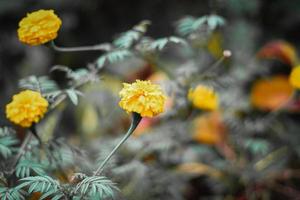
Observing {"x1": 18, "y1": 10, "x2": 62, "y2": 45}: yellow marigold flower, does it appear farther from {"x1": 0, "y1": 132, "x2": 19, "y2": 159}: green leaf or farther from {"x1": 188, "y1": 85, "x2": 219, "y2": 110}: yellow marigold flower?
{"x1": 188, "y1": 85, "x2": 219, "y2": 110}: yellow marigold flower

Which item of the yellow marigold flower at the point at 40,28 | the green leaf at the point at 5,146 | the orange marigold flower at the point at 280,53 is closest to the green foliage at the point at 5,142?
the green leaf at the point at 5,146

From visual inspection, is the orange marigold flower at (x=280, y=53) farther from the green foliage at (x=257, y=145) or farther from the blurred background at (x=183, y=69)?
the green foliage at (x=257, y=145)

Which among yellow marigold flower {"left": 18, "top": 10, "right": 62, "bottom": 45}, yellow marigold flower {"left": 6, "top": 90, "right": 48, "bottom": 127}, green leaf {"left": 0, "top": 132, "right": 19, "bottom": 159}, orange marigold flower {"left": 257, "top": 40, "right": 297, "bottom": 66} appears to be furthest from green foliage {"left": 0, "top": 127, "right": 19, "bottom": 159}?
orange marigold flower {"left": 257, "top": 40, "right": 297, "bottom": 66}

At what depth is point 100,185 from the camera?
0.84 m

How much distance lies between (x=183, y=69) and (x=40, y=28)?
0.50 meters

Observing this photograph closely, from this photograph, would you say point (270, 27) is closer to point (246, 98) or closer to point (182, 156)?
point (246, 98)

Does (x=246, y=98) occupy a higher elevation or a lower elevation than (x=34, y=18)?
lower

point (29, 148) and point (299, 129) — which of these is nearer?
point (29, 148)

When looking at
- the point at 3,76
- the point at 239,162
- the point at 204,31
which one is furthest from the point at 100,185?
the point at 3,76

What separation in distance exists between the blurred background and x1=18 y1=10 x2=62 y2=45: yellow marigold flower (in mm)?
412

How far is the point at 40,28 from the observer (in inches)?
38.2

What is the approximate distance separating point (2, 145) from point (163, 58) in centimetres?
135

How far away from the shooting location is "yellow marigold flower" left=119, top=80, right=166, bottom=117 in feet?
2.82

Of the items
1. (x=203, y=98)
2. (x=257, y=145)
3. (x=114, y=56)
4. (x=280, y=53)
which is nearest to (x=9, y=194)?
(x=114, y=56)
